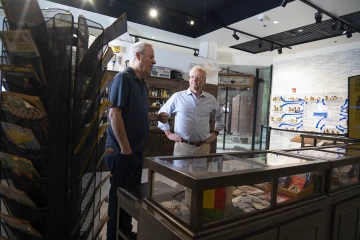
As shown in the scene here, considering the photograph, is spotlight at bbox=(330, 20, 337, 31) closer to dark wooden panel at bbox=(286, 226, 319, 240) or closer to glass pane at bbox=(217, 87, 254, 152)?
glass pane at bbox=(217, 87, 254, 152)

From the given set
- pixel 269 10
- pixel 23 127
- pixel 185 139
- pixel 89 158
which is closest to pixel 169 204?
pixel 89 158

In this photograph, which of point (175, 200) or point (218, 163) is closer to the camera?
point (175, 200)

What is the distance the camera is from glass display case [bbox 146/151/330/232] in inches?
38.5

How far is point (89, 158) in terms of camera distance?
102 cm

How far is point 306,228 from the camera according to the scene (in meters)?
1.33

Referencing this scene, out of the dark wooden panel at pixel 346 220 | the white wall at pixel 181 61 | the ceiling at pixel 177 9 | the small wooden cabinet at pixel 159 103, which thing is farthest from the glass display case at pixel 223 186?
the white wall at pixel 181 61

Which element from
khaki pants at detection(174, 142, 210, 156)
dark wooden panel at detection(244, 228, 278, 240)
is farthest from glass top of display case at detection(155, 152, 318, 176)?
khaki pants at detection(174, 142, 210, 156)

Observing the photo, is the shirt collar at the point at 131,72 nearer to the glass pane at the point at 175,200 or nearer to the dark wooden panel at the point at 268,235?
the glass pane at the point at 175,200

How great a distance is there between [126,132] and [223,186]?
1007mm

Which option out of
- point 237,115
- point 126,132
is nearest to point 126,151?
point 126,132

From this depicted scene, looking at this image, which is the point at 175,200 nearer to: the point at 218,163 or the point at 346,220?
the point at 218,163

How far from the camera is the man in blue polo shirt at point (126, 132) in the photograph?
1.70 m

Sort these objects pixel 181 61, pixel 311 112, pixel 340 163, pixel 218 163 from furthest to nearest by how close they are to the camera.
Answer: pixel 311 112 < pixel 181 61 < pixel 340 163 < pixel 218 163

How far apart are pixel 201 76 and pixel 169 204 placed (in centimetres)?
197
